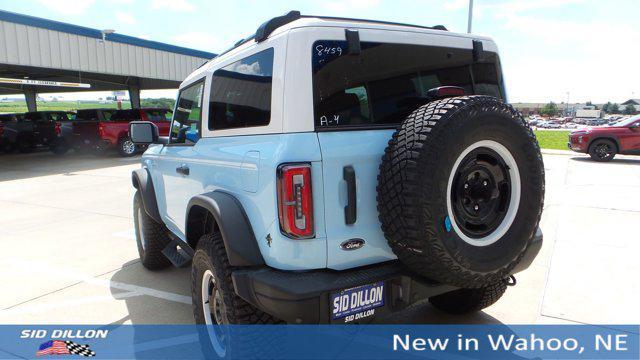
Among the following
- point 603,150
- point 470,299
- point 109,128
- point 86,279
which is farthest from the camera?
point 109,128

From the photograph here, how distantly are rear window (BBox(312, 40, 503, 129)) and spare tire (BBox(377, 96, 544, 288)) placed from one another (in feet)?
0.85

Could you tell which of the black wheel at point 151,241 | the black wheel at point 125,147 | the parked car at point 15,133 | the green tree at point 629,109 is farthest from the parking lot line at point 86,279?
the green tree at point 629,109

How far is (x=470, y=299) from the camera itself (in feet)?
10.2

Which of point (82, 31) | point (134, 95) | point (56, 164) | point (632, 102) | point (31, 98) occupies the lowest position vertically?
Answer: point (56, 164)

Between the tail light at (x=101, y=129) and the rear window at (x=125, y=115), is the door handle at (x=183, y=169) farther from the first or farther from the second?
the rear window at (x=125, y=115)

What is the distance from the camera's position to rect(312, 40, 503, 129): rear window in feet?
7.00

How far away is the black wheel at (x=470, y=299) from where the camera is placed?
9.97 ft

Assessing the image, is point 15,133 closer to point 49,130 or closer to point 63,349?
point 49,130

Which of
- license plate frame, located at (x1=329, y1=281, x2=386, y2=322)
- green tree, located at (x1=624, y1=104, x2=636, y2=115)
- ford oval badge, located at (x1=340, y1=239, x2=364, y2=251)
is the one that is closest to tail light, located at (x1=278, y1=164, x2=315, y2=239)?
ford oval badge, located at (x1=340, y1=239, x2=364, y2=251)

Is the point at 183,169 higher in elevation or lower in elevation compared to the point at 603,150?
higher

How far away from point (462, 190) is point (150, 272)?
345 centimetres

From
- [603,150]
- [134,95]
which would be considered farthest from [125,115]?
[603,150]

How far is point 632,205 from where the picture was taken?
6.91m

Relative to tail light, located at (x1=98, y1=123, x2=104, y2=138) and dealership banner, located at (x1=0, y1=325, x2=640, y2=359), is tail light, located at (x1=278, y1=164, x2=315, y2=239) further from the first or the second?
tail light, located at (x1=98, y1=123, x2=104, y2=138)
